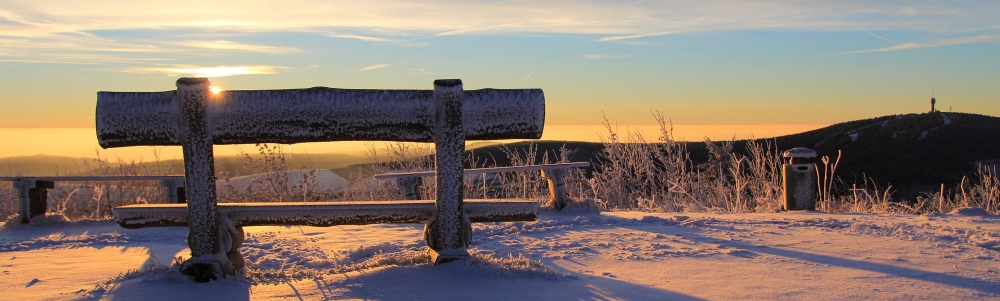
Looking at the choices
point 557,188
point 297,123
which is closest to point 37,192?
point 297,123

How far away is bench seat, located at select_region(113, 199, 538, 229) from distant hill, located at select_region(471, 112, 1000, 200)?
2099 cm

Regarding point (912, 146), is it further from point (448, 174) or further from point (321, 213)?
point (321, 213)

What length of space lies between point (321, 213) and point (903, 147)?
35.0 metres

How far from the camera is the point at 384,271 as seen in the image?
4.22 m

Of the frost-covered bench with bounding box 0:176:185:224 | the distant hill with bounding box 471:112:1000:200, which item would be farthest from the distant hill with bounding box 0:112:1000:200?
the frost-covered bench with bounding box 0:176:185:224

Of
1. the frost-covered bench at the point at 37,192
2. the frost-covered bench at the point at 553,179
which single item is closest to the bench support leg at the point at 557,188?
the frost-covered bench at the point at 553,179

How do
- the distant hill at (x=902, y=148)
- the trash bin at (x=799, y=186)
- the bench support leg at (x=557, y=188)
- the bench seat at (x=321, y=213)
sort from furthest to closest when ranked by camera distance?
the distant hill at (x=902, y=148) < the trash bin at (x=799, y=186) < the bench support leg at (x=557, y=188) < the bench seat at (x=321, y=213)

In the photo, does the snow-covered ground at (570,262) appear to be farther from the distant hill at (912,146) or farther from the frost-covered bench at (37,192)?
the distant hill at (912,146)

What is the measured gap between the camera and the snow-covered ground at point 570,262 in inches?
152

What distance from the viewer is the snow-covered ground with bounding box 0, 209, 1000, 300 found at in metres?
3.87

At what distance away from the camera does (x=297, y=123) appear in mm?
4148

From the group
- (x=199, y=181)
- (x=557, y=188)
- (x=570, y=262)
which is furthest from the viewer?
(x=557, y=188)

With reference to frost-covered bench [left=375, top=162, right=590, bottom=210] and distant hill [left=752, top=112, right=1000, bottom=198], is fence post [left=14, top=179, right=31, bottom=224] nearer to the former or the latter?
frost-covered bench [left=375, top=162, right=590, bottom=210]

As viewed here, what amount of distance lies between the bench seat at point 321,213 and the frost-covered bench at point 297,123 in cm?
17
